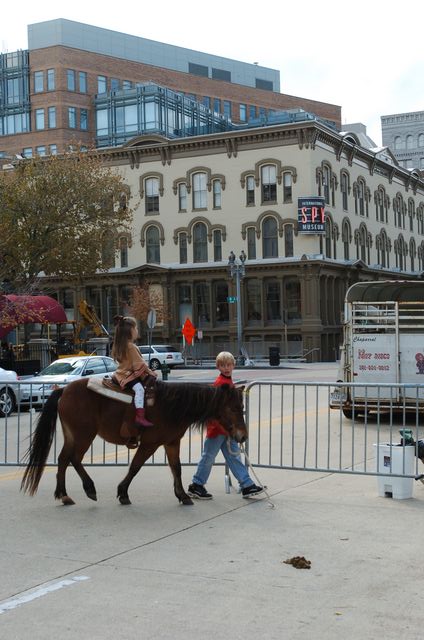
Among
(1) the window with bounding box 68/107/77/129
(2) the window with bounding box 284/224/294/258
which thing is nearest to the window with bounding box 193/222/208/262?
(2) the window with bounding box 284/224/294/258

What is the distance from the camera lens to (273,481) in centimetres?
1064

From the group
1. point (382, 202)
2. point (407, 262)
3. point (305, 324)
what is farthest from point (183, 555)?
point (407, 262)

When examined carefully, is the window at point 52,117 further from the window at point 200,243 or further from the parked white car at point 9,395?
the parked white car at point 9,395

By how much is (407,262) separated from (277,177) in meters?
21.7

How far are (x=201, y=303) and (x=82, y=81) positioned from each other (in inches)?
1120

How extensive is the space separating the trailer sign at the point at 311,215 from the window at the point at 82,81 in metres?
30.3

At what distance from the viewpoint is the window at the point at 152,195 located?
59.2m

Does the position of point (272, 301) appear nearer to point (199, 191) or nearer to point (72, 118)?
point (199, 191)

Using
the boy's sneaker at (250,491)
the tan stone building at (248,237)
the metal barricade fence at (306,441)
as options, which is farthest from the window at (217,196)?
the boy's sneaker at (250,491)

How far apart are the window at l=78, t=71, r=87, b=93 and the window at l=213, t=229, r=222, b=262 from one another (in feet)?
84.5

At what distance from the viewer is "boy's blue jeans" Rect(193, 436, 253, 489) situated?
30.7ft

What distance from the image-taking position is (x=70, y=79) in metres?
74.4

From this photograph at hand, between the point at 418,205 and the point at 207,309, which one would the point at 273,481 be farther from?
the point at 418,205

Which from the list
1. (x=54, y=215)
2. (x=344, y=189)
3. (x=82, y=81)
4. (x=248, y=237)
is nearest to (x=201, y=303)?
(x=248, y=237)
